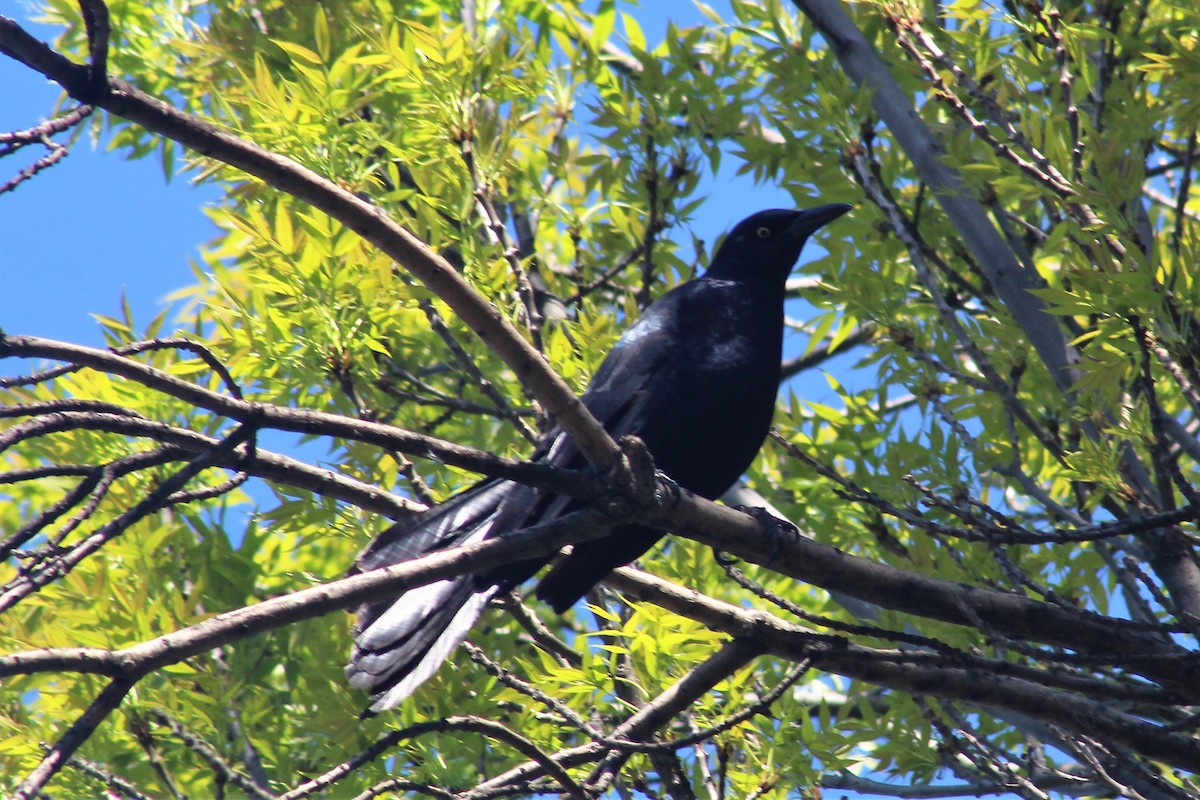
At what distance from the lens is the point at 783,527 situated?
9.80ft

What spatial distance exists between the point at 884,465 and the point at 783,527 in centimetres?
107

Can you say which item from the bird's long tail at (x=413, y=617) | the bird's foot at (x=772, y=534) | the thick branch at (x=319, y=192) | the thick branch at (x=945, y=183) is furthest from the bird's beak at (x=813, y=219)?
the thick branch at (x=319, y=192)

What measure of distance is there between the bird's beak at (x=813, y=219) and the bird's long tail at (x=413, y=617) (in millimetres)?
2108

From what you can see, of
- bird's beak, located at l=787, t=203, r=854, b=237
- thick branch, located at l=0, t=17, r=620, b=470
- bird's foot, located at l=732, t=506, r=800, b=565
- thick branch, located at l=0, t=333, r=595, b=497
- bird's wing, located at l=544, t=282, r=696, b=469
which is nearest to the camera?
thick branch, located at l=0, t=17, r=620, b=470

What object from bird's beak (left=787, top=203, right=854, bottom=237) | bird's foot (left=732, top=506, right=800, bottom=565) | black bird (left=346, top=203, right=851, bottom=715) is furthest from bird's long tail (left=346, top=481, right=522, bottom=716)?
bird's beak (left=787, top=203, right=854, bottom=237)

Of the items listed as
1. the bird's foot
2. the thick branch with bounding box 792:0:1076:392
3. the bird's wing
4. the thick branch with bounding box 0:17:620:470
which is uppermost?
the thick branch with bounding box 792:0:1076:392

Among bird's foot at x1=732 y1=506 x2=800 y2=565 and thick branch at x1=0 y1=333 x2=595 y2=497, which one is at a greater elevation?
bird's foot at x1=732 y1=506 x2=800 y2=565

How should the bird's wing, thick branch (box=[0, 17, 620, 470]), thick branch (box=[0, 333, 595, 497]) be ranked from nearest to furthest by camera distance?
thick branch (box=[0, 17, 620, 470]), thick branch (box=[0, 333, 595, 497]), the bird's wing

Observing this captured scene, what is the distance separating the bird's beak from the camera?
178 inches

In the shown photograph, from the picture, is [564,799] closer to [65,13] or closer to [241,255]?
[241,255]

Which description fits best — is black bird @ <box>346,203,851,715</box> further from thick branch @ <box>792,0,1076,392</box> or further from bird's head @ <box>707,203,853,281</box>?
thick branch @ <box>792,0,1076,392</box>

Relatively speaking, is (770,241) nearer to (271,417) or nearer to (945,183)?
(945,183)

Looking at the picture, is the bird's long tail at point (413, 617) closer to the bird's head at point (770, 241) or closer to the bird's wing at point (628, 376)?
the bird's wing at point (628, 376)

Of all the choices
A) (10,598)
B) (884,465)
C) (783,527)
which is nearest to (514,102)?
(884,465)
